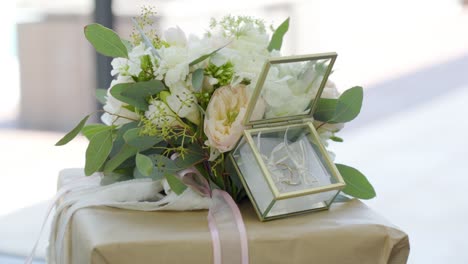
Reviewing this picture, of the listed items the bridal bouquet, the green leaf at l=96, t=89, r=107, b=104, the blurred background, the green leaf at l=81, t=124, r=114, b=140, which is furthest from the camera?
the blurred background

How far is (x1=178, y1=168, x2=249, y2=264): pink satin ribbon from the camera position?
1035 mm

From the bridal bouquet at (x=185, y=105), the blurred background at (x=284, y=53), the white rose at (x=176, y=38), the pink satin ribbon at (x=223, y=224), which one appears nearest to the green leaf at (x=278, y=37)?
the bridal bouquet at (x=185, y=105)

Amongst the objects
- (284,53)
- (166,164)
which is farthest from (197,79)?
(284,53)

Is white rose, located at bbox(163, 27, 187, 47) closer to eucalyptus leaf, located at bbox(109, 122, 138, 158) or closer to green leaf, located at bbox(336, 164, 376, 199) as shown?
eucalyptus leaf, located at bbox(109, 122, 138, 158)

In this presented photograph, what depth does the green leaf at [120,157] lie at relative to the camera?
1.19 m

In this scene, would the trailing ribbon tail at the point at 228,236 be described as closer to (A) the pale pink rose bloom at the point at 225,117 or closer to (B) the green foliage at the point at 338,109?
(A) the pale pink rose bloom at the point at 225,117

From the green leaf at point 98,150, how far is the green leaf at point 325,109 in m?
0.34

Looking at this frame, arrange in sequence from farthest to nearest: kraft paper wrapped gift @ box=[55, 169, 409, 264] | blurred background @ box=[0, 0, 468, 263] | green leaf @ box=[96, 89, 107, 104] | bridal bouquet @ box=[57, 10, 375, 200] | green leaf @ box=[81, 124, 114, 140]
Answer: blurred background @ box=[0, 0, 468, 263] < green leaf @ box=[96, 89, 107, 104] < green leaf @ box=[81, 124, 114, 140] < bridal bouquet @ box=[57, 10, 375, 200] < kraft paper wrapped gift @ box=[55, 169, 409, 264]

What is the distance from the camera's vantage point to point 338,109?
1208 mm

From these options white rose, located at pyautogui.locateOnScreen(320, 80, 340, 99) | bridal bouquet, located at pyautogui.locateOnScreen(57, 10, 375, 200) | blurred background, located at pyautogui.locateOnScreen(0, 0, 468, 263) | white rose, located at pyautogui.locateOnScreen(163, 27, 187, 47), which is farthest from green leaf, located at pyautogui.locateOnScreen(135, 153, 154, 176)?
blurred background, located at pyautogui.locateOnScreen(0, 0, 468, 263)

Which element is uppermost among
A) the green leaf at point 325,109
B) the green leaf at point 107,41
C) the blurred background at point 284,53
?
the green leaf at point 107,41

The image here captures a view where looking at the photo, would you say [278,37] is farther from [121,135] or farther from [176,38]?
[121,135]

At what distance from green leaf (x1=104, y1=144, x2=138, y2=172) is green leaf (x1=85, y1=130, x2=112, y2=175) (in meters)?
0.02

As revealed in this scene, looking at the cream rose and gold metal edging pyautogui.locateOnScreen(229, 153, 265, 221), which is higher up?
the cream rose
